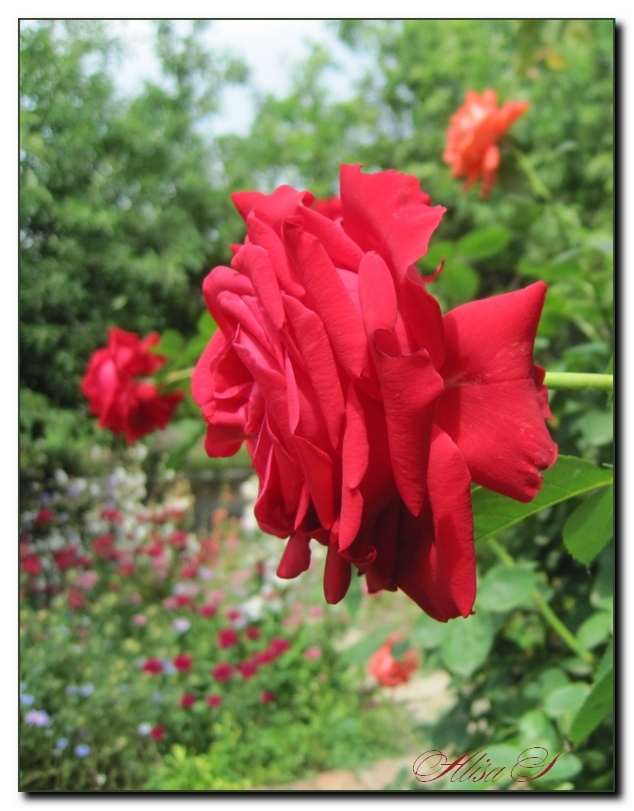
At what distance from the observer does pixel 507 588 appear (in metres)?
0.76

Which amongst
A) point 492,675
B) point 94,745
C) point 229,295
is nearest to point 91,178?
point 94,745

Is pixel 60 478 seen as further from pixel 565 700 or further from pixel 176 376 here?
pixel 565 700

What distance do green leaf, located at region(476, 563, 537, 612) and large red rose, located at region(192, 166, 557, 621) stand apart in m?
0.50

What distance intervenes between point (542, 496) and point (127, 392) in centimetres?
69

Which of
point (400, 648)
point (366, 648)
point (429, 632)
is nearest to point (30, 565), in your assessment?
point (366, 648)

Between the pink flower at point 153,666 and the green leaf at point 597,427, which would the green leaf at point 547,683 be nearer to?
the green leaf at point 597,427

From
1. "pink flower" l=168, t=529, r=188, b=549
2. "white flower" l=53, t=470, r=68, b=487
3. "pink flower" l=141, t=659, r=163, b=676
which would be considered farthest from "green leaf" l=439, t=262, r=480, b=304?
"white flower" l=53, t=470, r=68, b=487

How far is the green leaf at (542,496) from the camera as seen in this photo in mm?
341

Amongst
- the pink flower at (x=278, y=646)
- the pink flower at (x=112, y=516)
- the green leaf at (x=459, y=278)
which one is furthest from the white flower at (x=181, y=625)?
the green leaf at (x=459, y=278)

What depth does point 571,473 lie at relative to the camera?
14.4 inches

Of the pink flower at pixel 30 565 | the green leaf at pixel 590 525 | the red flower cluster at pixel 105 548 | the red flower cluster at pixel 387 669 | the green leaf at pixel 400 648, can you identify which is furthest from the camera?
the red flower cluster at pixel 105 548

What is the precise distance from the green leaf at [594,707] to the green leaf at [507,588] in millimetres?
278

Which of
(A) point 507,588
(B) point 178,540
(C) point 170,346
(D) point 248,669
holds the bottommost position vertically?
(D) point 248,669

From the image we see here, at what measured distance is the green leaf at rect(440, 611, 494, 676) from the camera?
2.47 feet
